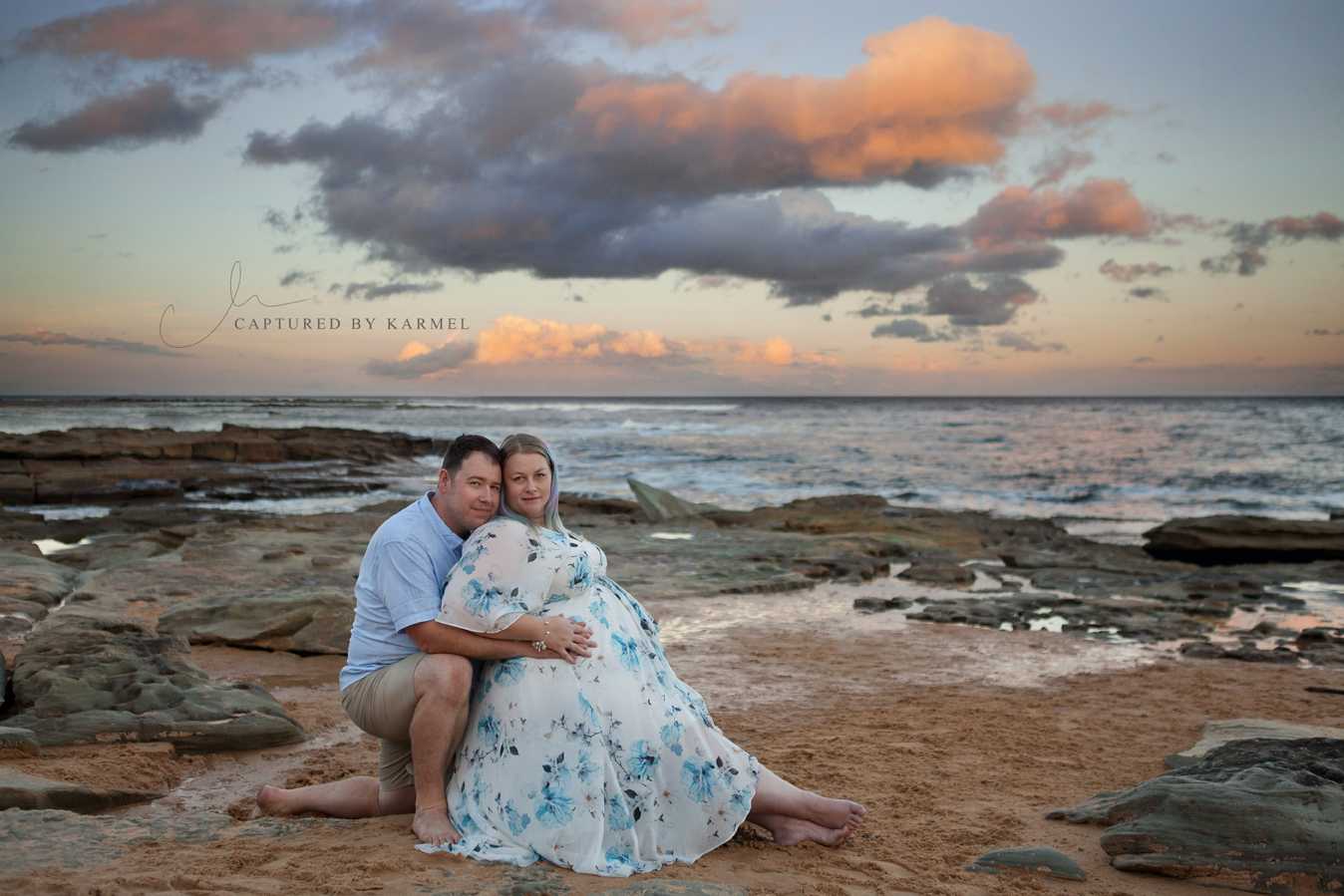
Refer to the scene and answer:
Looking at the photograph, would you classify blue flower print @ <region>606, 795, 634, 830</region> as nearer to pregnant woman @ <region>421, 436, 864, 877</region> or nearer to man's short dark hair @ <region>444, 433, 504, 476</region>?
pregnant woman @ <region>421, 436, 864, 877</region>

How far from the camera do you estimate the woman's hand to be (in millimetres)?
3406

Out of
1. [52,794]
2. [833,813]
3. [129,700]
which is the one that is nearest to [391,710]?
[52,794]

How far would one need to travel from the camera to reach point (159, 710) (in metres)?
4.79

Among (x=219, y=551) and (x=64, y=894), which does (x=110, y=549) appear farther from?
(x=64, y=894)

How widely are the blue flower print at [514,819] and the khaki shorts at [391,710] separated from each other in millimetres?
458

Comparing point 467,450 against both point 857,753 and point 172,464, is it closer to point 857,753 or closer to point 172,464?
point 857,753

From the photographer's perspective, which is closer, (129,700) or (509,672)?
(509,672)

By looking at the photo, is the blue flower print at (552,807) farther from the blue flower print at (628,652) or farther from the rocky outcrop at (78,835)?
the rocky outcrop at (78,835)

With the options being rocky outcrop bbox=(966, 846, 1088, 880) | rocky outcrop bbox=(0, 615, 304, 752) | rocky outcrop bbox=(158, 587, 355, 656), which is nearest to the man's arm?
rocky outcrop bbox=(966, 846, 1088, 880)

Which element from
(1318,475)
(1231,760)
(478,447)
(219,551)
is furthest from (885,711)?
(1318,475)

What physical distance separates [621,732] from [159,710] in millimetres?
3040

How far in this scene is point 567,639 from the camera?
342 centimetres

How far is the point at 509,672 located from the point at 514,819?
1.83 feet

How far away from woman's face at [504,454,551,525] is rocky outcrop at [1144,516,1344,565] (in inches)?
506
